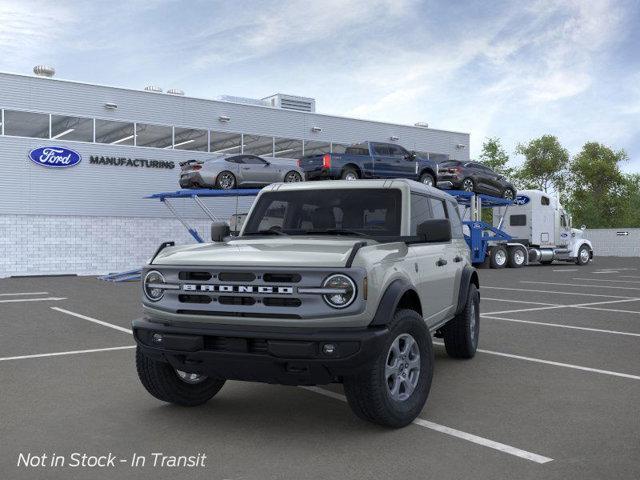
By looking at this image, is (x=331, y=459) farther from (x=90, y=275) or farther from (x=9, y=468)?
(x=90, y=275)

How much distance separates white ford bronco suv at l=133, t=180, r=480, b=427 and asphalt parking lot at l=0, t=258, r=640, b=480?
0.33 m

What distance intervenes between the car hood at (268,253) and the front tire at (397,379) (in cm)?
68

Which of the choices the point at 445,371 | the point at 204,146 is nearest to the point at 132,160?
the point at 204,146

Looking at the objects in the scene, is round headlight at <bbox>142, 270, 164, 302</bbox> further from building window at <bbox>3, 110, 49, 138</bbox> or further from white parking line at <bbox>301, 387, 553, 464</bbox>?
building window at <bbox>3, 110, 49, 138</bbox>

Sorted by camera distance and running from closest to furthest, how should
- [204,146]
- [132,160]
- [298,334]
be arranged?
[298,334] → [132,160] → [204,146]

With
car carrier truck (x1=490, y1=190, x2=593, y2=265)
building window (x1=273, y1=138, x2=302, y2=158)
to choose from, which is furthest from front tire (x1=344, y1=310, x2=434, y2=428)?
building window (x1=273, y1=138, x2=302, y2=158)

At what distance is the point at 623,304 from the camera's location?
13820mm

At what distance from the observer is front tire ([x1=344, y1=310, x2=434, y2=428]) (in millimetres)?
4598

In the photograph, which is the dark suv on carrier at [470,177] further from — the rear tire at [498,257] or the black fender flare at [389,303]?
the black fender flare at [389,303]

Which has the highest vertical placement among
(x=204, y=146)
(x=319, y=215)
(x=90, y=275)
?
(x=204, y=146)

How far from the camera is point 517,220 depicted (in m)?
32.0

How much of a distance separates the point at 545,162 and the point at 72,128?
183ft

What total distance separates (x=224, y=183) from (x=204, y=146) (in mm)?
7534

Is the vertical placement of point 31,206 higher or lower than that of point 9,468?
higher
